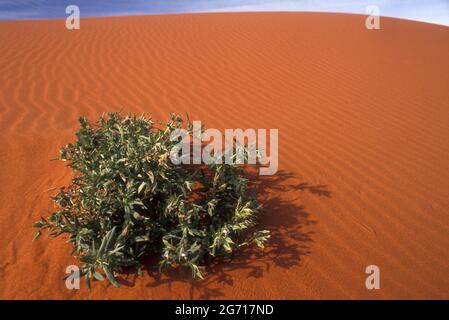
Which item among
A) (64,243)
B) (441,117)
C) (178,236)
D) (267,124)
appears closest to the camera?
(178,236)

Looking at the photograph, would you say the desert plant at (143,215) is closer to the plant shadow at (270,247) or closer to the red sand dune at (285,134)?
the plant shadow at (270,247)

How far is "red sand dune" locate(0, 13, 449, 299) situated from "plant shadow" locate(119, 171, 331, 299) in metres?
0.01

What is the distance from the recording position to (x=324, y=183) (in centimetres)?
365

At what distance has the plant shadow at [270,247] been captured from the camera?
247 centimetres

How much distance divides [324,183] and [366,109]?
8.46 ft

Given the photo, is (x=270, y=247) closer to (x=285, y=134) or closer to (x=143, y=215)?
(x=143, y=215)

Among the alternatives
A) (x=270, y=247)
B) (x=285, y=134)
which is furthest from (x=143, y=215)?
(x=285, y=134)

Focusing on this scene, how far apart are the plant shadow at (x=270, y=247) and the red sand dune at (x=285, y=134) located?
13 mm

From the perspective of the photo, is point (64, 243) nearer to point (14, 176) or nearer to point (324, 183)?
point (14, 176)

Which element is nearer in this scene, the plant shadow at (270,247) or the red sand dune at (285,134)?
the plant shadow at (270,247)

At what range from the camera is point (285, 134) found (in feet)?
15.3

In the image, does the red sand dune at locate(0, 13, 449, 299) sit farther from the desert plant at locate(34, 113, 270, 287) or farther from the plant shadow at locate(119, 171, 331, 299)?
the desert plant at locate(34, 113, 270, 287)

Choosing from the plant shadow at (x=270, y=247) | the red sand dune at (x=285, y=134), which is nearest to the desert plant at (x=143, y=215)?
the plant shadow at (x=270, y=247)
